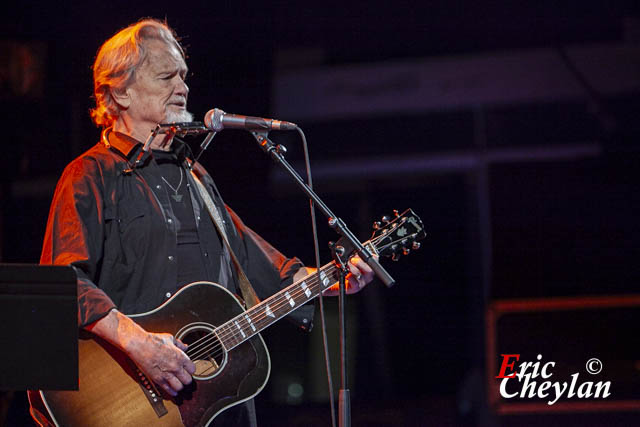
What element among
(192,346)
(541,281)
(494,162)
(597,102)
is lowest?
(541,281)

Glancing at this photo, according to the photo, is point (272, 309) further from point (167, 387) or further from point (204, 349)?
point (167, 387)

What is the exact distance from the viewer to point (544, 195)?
456cm

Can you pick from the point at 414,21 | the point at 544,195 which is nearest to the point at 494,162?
the point at 544,195

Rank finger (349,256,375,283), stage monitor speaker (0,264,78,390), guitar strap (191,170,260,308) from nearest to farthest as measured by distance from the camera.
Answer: stage monitor speaker (0,264,78,390) < finger (349,256,375,283) < guitar strap (191,170,260,308)

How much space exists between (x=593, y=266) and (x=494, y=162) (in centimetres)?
87

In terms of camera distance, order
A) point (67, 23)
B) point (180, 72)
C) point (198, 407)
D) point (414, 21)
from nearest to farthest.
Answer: point (198, 407), point (180, 72), point (67, 23), point (414, 21)

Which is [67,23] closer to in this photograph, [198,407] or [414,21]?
[414,21]

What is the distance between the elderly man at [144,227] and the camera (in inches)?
86.4

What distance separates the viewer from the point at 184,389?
229 cm

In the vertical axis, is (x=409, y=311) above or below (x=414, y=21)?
below

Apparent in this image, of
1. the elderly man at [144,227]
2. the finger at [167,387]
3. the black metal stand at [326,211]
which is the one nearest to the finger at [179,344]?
the elderly man at [144,227]

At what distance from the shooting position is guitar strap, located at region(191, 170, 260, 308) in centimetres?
260
